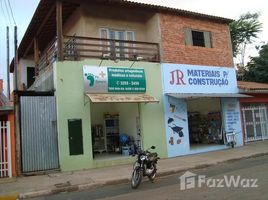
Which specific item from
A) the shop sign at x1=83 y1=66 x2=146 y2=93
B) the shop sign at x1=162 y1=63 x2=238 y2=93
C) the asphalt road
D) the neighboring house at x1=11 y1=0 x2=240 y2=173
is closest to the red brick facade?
the neighboring house at x1=11 y1=0 x2=240 y2=173

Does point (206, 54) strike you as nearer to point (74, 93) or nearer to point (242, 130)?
point (242, 130)

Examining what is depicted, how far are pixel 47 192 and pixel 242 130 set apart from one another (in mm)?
12646

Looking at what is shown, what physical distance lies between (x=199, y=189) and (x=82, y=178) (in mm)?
4366

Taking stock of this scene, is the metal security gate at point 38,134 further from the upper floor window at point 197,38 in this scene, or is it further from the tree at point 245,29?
the tree at point 245,29

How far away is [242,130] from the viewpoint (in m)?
18.8

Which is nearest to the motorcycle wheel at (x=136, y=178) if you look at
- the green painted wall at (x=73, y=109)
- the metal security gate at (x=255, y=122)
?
the green painted wall at (x=73, y=109)

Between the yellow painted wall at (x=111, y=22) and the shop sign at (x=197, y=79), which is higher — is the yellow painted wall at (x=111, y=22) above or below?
above

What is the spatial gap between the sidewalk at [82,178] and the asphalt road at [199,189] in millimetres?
389

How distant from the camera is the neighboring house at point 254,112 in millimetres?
19016

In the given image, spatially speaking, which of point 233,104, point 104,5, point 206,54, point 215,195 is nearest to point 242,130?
point 233,104

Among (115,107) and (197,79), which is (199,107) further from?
(115,107)

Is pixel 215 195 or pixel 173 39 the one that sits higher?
pixel 173 39

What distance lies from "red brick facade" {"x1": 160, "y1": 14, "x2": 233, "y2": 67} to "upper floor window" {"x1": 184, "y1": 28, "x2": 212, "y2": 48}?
0.61ft

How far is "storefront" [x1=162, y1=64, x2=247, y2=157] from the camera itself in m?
15.8
